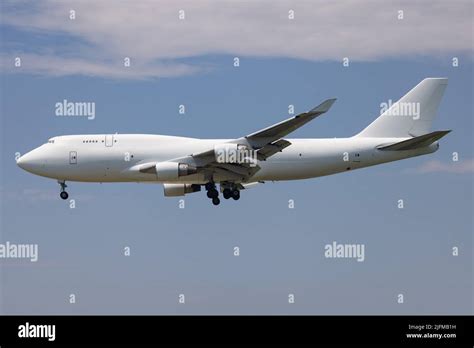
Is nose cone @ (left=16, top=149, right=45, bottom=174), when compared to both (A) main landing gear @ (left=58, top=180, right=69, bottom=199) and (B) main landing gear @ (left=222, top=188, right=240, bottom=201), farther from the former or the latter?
(B) main landing gear @ (left=222, top=188, right=240, bottom=201)

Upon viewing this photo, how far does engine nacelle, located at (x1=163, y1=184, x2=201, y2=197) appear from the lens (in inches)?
2226

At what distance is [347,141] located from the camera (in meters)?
Answer: 53.9

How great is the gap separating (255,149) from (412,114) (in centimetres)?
956

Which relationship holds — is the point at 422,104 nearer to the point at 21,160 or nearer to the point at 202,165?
the point at 202,165

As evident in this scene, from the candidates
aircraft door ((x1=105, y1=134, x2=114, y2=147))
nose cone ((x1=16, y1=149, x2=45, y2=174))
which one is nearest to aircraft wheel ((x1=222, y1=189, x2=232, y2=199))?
aircraft door ((x1=105, y1=134, x2=114, y2=147))

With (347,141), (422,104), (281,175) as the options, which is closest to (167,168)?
(281,175)

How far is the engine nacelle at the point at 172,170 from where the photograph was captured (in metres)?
51.8

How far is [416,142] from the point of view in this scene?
5234 centimetres

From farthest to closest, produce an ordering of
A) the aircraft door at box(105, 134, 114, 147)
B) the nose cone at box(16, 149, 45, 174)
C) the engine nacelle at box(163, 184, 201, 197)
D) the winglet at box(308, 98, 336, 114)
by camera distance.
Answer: the engine nacelle at box(163, 184, 201, 197)
the nose cone at box(16, 149, 45, 174)
the aircraft door at box(105, 134, 114, 147)
the winglet at box(308, 98, 336, 114)

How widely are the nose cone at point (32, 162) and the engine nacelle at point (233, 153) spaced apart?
9224 millimetres

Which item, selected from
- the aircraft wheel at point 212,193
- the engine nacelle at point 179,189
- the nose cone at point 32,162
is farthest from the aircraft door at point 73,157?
the aircraft wheel at point 212,193

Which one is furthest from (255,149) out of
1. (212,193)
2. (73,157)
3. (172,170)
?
(73,157)

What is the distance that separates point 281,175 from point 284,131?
3.44m

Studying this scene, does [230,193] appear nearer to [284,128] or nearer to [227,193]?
[227,193]
